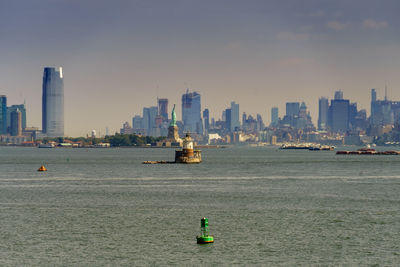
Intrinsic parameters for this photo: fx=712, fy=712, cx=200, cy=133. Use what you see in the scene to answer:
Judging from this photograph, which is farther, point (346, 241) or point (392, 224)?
point (392, 224)

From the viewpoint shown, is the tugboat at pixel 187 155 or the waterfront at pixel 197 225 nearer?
the waterfront at pixel 197 225

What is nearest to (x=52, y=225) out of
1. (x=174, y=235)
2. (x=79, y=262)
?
(x=174, y=235)

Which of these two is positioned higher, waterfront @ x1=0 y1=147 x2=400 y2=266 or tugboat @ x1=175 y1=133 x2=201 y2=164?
tugboat @ x1=175 y1=133 x2=201 y2=164

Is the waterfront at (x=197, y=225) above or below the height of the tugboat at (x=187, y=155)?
below

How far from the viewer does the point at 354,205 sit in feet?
262

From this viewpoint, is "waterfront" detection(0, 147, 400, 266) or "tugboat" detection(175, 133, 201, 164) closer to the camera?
"waterfront" detection(0, 147, 400, 266)

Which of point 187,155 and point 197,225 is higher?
point 187,155

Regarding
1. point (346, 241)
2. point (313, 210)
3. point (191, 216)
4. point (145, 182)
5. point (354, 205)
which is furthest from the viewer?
point (145, 182)

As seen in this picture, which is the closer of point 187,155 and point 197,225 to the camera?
point 197,225

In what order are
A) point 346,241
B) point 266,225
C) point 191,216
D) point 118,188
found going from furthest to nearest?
point 118,188, point 191,216, point 266,225, point 346,241

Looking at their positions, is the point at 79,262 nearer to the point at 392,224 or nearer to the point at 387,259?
the point at 387,259

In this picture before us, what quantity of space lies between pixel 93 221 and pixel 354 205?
30636mm

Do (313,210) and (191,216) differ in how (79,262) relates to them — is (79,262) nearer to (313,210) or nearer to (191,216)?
(191,216)

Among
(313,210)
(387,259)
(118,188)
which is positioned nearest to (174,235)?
(387,259)
